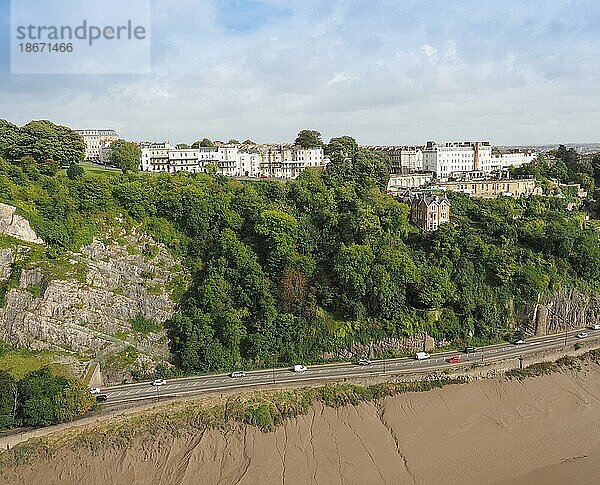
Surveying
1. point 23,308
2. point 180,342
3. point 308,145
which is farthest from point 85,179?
point 308,145

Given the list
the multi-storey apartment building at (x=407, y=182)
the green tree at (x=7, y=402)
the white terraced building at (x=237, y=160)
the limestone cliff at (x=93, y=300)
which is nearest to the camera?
the green tree at (x=7, y=402)

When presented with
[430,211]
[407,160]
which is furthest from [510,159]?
[430,211]

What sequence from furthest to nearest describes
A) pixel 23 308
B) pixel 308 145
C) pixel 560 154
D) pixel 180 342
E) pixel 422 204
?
1. pixel 560 154
2. pixel 308 145
3. pixel 422 204
4. pixel 180 342
5. pixel 23 308

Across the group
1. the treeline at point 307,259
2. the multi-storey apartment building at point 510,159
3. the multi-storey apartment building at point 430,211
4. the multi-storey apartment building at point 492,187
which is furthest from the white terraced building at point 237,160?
the multi-storey apartment building at point 510,159

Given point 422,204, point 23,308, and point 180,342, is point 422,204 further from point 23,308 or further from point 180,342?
point 23,308

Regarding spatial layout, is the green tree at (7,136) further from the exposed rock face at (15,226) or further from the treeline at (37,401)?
the treeline at (37,401)

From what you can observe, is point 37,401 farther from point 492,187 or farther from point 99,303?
point 492,187
